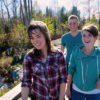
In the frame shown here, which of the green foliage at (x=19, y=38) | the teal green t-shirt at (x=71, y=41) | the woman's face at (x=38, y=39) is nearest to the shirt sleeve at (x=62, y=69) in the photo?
the woman's face at (x=38, y=39)

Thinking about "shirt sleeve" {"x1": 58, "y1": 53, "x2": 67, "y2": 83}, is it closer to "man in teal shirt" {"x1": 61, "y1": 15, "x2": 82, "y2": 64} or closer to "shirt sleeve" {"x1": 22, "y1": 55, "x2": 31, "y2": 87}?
"shirt sleeve" {"x1": 22, "y1": 55, "x2": 31, "y2": 87}

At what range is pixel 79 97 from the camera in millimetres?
1562

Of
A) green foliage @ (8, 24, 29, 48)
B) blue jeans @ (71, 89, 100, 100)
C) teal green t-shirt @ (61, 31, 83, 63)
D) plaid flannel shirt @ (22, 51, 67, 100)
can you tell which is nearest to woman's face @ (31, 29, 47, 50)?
plaid flannel shirt @ (22, 51, 67, 100)

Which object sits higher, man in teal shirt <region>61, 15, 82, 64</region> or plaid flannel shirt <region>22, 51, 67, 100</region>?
man in teal shirt <region>61, 15, 82, 64</region>

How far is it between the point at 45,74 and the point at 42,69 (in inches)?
2.2

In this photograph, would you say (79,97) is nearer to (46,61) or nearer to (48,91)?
(48,91)

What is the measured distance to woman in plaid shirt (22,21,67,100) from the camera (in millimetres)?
1193

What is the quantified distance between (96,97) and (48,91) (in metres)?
0.68

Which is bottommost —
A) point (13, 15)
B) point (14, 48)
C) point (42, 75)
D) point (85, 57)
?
point (14, 48)

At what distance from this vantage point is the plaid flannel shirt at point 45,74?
1198 mm

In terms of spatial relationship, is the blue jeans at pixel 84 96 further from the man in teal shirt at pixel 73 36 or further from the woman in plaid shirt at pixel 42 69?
the man in teal shirt at pixel 73 36

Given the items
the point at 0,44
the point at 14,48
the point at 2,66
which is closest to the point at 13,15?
the point at 0,44

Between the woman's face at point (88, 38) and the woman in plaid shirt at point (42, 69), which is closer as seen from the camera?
the woman in plaid shirt at point (42, 69)

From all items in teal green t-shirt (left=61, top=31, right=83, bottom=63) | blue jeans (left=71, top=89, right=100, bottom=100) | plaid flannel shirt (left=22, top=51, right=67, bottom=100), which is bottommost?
blue jeans (left=71, top=89, right=100, bottom=100)
